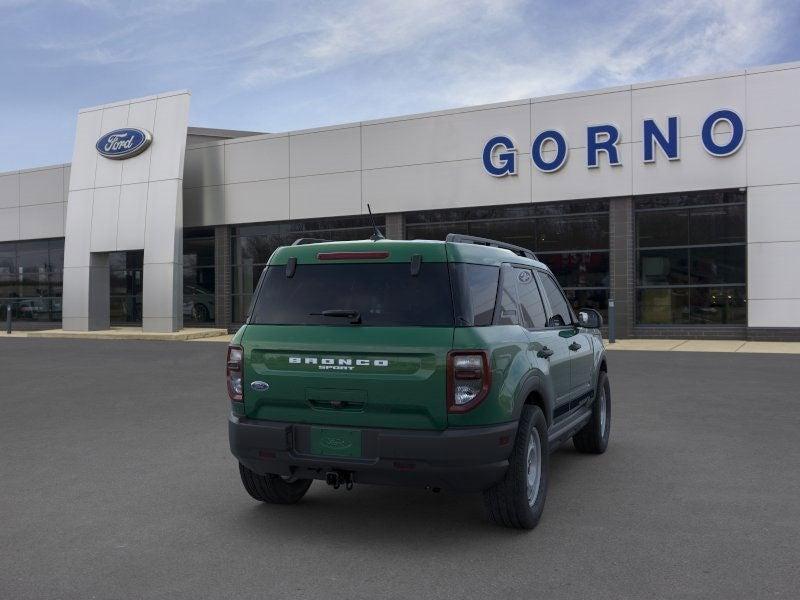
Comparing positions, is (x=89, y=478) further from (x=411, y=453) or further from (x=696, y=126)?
(x=696, y=126)

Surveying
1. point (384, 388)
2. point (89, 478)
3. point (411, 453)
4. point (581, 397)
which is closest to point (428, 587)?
point (411, 453)

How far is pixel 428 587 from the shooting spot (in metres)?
3.92

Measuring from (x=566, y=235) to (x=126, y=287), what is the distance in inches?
730

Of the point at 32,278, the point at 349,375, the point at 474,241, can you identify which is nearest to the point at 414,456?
the point at 349,375

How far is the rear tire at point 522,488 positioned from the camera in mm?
4672

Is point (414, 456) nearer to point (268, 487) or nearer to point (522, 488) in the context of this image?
point (522, 488)

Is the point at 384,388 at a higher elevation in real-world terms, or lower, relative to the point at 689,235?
lower

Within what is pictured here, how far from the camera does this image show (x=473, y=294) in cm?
470

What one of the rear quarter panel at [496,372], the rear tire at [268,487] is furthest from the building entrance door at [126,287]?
the rear quarter panel at [496,372]

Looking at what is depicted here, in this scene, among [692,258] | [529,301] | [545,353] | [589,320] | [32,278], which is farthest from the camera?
[32,278]

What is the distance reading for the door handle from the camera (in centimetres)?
521

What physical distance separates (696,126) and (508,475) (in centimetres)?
1870

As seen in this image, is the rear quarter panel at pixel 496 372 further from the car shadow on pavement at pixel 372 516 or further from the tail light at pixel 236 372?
the tail light at pixel 236 372

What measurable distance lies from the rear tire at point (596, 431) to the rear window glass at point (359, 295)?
9.91 feet
